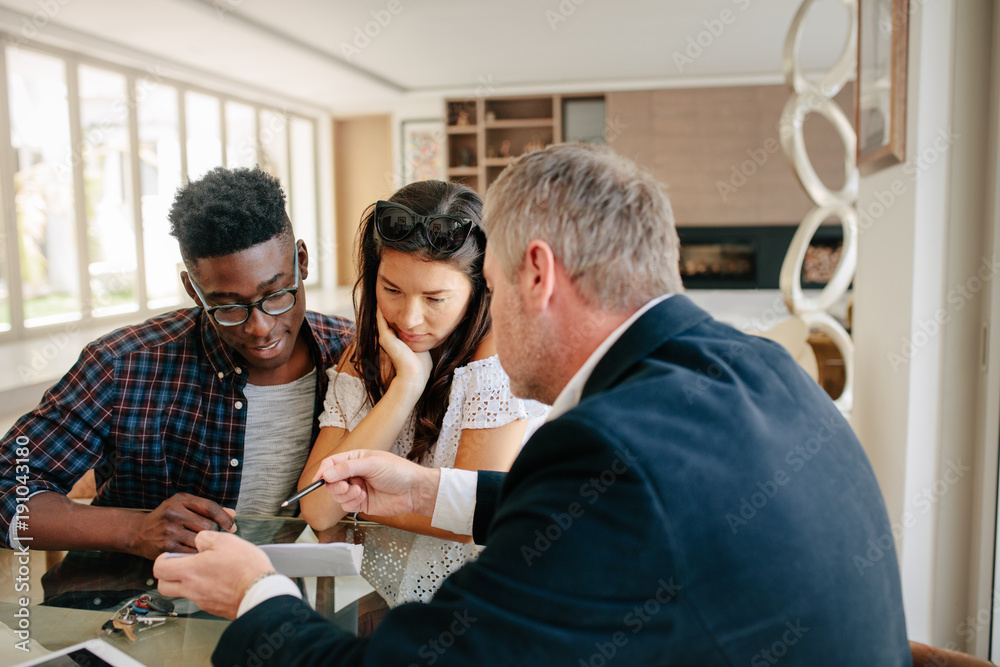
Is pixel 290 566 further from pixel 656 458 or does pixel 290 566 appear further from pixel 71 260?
pixel 71 260

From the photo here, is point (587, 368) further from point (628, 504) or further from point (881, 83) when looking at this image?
point (881, 83)

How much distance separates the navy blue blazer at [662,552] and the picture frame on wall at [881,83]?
150 centimetres

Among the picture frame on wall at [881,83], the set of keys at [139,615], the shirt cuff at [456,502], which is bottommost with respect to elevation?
the set of keys at [139,615]

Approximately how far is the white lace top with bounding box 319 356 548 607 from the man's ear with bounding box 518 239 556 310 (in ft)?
1.71

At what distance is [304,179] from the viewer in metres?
8.32

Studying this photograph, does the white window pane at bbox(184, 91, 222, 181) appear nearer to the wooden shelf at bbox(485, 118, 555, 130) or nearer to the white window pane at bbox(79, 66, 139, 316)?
the white window pane at bbox(79, 66, 139, 316)

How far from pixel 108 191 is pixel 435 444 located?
16.1 ft

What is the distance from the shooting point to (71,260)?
4.99 m

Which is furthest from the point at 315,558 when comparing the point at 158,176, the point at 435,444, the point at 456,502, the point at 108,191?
the point at 158,176

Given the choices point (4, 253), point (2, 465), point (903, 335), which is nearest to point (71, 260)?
point (4, 253)

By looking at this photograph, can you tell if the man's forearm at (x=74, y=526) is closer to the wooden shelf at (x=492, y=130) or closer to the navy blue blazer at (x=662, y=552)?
the navy blue blazer at (x=662, y=552)

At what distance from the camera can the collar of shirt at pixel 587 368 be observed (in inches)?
32.6

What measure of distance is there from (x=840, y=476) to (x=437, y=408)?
868 mm

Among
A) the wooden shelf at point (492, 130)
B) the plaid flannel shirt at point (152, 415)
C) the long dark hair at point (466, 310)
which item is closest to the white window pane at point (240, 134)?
the wooden shelf at point (492, 130)
